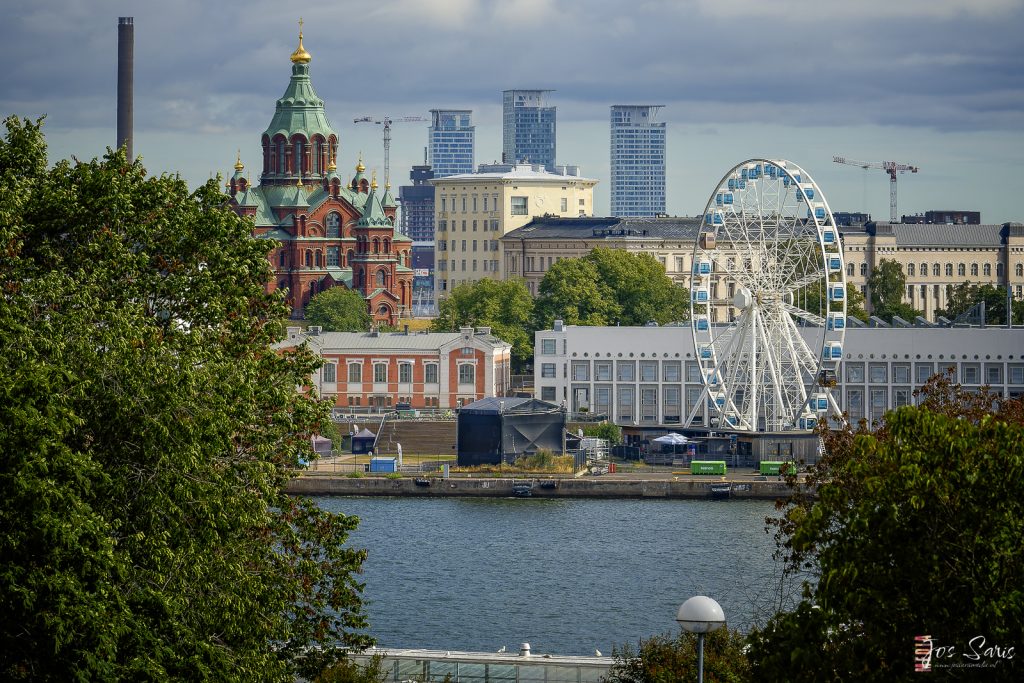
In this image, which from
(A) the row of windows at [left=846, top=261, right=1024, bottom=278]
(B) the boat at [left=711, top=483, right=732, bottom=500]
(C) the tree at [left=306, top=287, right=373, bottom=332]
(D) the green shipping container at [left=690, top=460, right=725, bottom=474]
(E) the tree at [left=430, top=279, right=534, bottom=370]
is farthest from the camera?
(A) the row of windows at [left=846, top=261, right=1024, bottom=278]

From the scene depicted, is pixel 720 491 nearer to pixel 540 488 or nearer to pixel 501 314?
pixel 540 488

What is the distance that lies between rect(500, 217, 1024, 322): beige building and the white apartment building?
57.8 m

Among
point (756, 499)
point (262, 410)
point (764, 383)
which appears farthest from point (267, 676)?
point (764, 383)

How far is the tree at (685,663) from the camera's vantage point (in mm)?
26984

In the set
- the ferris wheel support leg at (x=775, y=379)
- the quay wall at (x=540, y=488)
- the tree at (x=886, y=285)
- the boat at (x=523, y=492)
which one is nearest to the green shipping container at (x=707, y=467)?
the quay wall at (x=540, y=488)

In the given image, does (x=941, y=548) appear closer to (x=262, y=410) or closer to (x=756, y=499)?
(x=262, y=410)

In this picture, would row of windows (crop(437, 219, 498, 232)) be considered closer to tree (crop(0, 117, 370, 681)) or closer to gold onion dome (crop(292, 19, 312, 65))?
gold onion dome (crop(292, 19, 312, 65))

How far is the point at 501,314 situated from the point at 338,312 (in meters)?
13.5

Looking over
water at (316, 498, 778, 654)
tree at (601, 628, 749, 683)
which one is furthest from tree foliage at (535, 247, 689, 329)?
tree at (601, 628, 749, 683)

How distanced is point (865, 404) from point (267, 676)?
201 feet

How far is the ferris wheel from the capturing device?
71.8 meters

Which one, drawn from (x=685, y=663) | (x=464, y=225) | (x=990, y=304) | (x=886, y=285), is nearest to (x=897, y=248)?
(x=886, y=285)

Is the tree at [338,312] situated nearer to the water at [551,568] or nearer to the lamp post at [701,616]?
the water at [551,568]

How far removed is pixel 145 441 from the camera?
964 inches
